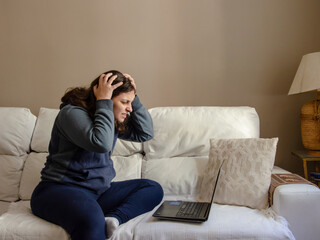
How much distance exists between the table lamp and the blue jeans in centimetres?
107

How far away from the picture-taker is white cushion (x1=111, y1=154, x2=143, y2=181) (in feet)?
6.15

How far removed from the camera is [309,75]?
1998mm

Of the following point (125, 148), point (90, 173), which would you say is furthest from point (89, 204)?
point (125, 148)

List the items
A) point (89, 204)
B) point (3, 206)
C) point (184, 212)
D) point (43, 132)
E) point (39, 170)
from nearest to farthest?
1. point (89, 204)
2. point (184, 212)
3. point (3, 206)
4. point (39, 170)
5. point (43, 132)

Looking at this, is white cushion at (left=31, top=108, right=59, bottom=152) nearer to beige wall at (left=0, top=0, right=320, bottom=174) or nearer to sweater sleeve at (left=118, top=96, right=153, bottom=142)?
beige wall at (left=0, top=0, right=320, bottom=174)

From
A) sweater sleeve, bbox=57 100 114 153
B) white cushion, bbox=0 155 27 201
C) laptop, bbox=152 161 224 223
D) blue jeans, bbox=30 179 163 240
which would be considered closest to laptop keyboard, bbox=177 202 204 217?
laptop, bbox=152 161 224 223

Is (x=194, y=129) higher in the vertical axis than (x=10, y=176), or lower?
higher

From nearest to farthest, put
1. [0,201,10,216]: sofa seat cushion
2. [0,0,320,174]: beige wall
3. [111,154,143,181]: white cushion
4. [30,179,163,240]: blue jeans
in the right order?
[30,179,163,240]: blue jeans → [0,201,10,216]: sofa seat cushion → [111,154,143,181]: white cushion → [0,0,320,174]: beige wall

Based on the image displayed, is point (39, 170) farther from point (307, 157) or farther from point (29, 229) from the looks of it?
point (307, 157)

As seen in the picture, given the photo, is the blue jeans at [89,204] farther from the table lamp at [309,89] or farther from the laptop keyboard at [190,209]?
the table lamp at [309,89]

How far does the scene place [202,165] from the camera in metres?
1.85

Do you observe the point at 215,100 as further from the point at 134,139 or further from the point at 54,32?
the point at 54,32

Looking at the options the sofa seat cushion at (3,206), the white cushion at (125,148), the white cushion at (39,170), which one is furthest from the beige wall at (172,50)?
the sofa seat cushion at (3,206)

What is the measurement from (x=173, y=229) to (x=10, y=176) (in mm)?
1157
